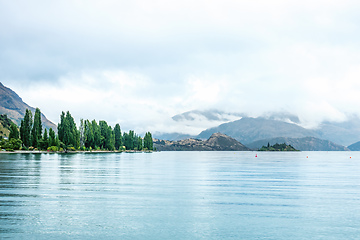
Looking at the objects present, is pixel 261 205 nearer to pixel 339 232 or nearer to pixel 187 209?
pixel 187 209

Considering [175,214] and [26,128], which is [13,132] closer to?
[26,128]

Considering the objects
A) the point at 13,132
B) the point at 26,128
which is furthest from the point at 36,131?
Answer: the point at 13,132

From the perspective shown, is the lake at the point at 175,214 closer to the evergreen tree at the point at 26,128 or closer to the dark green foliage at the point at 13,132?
the evergreen tree at the point at 26,128

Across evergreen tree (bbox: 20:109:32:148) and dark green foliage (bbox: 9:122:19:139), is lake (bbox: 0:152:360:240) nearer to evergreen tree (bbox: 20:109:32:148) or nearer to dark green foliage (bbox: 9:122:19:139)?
evergreen tree (bbox: 20:109:32:148)

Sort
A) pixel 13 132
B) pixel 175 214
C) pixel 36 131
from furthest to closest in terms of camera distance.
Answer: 1. pixel 36 131
2. pixel 13 132
3. pixel 175 214

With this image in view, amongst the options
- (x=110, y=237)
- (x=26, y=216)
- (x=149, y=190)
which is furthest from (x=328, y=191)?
(x=26, y=216)

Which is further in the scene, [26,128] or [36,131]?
[36,131]

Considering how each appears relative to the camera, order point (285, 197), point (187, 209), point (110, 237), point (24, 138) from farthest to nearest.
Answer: point (24, 138), point (285, 197), point (187, 209), point (110, 237)

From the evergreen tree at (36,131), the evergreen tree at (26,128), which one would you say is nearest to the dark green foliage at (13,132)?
the evergreen tree at (26,128)

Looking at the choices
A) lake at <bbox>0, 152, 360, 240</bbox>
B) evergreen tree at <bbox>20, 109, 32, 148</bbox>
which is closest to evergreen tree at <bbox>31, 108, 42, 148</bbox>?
evergreen tree at <bbox>20, 109, 32, 148</bbox>

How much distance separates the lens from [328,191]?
43531 mm

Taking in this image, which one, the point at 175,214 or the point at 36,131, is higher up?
the point at 36,131

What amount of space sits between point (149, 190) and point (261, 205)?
14938 millimetres

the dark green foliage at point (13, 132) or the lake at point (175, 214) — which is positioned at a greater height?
the dark green foliage at point (13, 132)
